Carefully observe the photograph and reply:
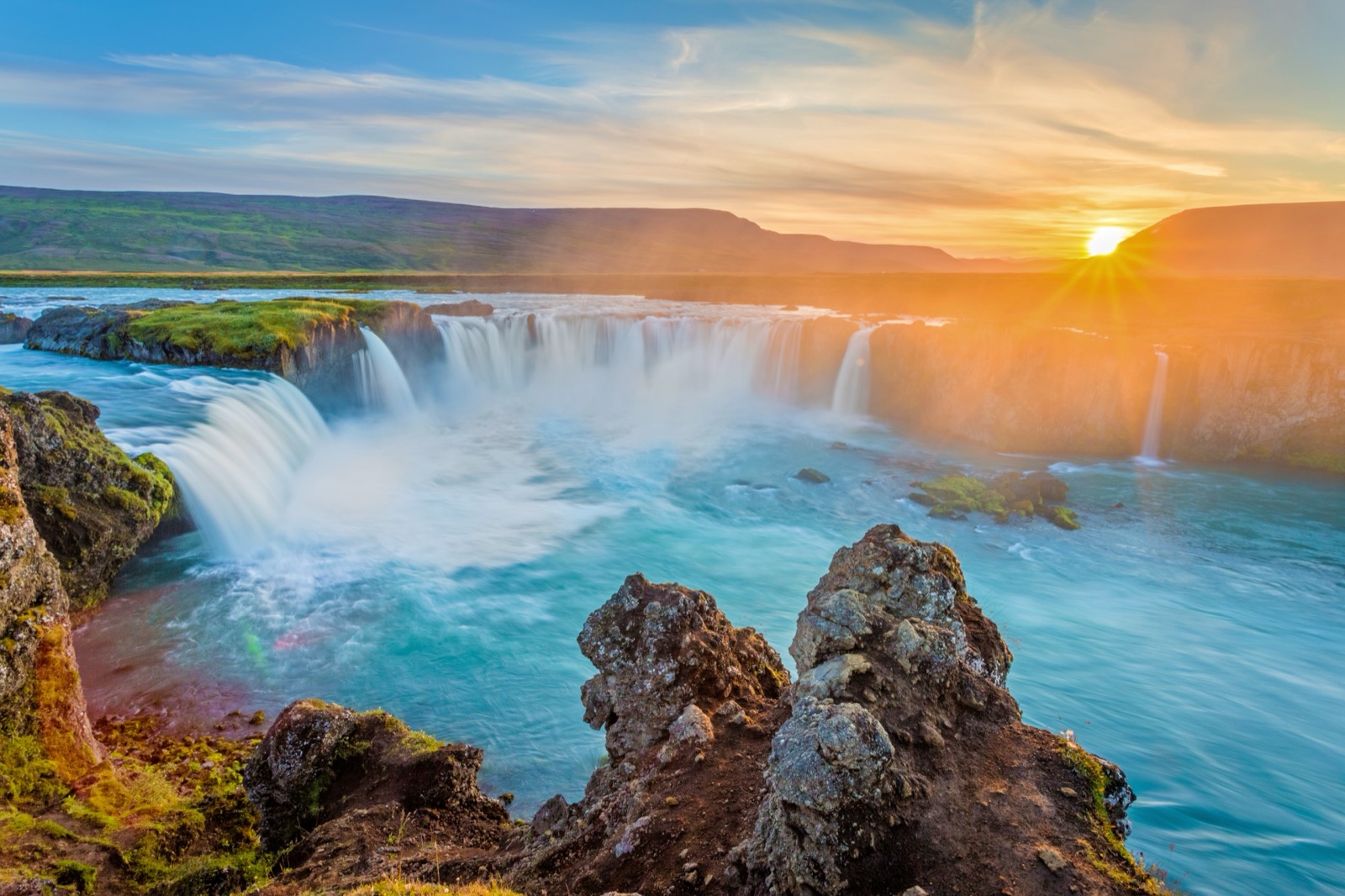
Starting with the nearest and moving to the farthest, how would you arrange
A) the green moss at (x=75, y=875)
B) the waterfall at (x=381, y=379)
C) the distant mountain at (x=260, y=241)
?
the green moss at (x=75, y=875) → the waterfall at (x=381, y=379) → the distant mountain at (x=260, y=241)

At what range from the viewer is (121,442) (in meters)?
19.3

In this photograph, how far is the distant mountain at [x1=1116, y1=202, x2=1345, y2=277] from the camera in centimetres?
9106

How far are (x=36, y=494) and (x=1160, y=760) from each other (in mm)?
22952

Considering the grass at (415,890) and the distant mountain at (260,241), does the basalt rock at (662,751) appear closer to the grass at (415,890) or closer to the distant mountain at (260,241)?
the grass at (415,890)

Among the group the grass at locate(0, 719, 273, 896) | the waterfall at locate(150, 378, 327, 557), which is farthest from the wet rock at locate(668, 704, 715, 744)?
the waterfall at locate(150, 378, 327, 557)

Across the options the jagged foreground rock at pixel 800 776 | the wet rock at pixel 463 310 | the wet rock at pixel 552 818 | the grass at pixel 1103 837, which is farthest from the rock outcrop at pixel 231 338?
the grass at pixel 1103 837

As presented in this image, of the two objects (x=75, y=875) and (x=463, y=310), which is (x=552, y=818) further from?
(x=463, y=310)

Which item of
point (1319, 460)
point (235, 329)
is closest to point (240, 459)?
point (235, 329)

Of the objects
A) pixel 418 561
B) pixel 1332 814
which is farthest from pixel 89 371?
pixel 1332 814

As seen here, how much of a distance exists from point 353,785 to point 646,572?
13.6 m

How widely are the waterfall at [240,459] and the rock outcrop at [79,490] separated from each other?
2.45 meters

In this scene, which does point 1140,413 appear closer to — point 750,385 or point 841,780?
point 750,385

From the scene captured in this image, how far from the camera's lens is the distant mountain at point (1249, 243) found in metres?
91.1

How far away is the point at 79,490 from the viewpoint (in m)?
14.9
